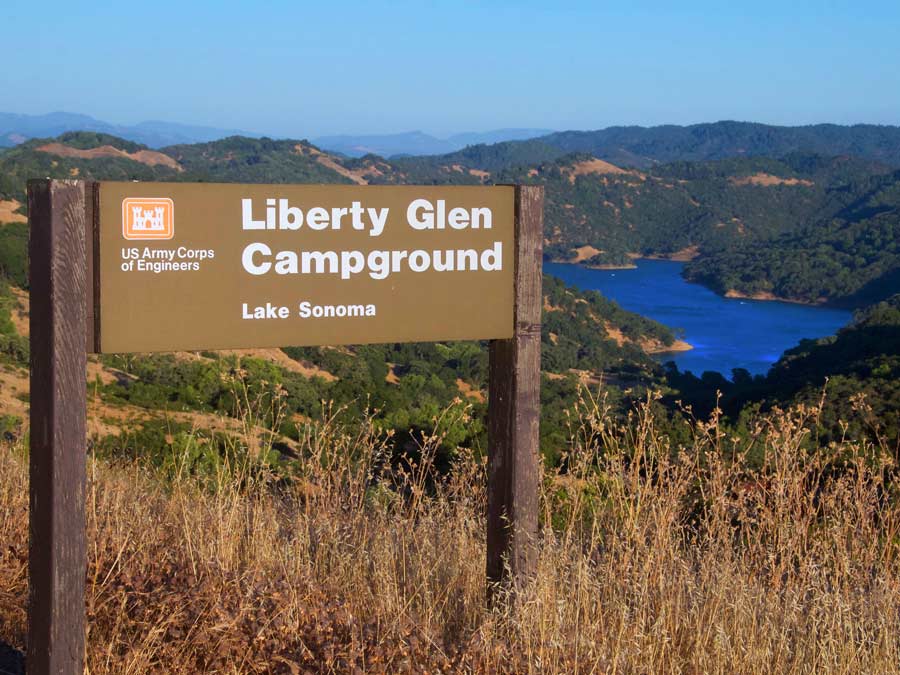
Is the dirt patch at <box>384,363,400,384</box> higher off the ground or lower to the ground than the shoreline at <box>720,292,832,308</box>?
higher

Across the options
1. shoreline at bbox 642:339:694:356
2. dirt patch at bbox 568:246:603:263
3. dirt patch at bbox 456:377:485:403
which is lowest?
shoreline at bbox 642:339:694:356

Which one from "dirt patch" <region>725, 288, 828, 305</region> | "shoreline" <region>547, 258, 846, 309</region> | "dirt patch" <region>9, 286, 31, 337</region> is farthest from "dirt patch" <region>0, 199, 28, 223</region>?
"dirt patch" <region>725, 288, 828, 305</region>

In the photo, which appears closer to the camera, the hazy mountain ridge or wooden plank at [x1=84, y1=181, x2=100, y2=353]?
wooden plank at [x1=84, y1=181, x2=100, y2=353]

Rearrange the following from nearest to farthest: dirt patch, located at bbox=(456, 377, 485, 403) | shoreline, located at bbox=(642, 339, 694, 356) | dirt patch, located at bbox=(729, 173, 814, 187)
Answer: dirt patch, located at bbox=(456, 377, 485, 403)
shoreline, located at bbox=(642, 339, 694, 356)
dirt patch, located at bbox=(729, 173, 814, 187)

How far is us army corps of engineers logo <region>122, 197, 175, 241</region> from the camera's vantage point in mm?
2299

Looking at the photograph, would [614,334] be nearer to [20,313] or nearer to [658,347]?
[658,347]

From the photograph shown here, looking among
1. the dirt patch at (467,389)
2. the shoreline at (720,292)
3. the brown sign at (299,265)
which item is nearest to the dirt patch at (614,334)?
the dirt patch at (467,389)

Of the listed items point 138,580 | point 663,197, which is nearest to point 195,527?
point 138,580

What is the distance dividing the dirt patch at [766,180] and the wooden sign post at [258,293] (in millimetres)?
112058

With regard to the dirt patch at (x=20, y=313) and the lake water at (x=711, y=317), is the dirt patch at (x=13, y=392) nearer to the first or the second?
the dirt patch at (x=20, y=313)

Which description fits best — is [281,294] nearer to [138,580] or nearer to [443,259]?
[443,259]

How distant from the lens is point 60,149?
75.8 meters

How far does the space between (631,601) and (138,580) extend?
4.33 ft

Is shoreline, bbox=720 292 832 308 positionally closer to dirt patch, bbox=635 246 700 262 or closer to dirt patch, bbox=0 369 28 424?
dirt patch, bbox=635 246 700 262
